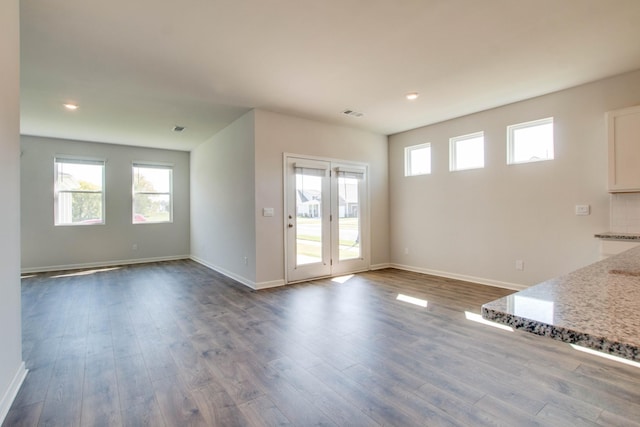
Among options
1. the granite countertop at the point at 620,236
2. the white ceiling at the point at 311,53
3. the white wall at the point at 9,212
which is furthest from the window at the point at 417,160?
the white wall at the point at 9,212

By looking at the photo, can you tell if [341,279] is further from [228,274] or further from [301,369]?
[301,369]

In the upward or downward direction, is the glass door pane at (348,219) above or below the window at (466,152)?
below

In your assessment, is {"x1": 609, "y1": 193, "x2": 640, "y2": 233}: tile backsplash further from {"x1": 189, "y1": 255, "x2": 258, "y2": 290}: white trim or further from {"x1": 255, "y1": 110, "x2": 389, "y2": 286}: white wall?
{"x1": 189, "y1": 255, "x2": 258, "y2": 290}: white trim

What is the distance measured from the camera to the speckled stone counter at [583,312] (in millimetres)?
586

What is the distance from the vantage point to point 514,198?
4.52 meters

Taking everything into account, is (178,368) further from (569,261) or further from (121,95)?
(569,261)

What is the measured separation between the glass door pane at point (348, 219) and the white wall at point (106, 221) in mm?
4166

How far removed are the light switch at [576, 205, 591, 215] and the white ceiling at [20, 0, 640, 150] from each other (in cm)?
149

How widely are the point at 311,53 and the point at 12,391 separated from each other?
343cm

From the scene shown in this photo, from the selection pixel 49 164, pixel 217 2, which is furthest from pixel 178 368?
pixel 49 164

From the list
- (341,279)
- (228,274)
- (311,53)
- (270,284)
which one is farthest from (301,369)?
(228,274)

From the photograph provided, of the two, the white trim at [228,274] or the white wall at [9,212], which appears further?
the white trim at [228,274]

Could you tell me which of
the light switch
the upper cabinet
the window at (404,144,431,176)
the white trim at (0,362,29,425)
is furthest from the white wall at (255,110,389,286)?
the upper cabinet

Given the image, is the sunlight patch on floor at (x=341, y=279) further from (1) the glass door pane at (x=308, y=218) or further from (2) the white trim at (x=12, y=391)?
(2) the white trim at (x=12, y=391)
